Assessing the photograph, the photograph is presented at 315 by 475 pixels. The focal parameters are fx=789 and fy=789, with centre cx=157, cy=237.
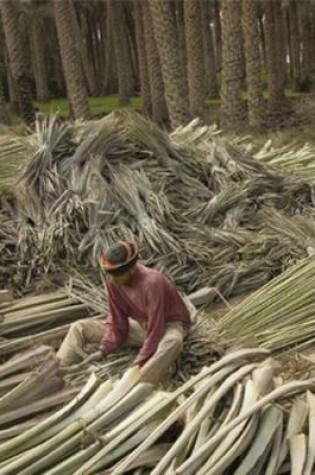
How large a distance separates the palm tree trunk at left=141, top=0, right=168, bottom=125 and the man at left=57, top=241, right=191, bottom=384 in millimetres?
13281

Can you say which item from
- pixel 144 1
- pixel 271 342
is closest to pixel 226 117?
pixel 144 1

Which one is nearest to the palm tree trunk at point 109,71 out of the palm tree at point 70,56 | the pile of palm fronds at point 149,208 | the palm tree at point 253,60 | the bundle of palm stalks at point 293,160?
the palm tree at point 70,56

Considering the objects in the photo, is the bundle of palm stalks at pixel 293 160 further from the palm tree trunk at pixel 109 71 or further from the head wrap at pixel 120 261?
the palm tree trunk at pixel 109 71

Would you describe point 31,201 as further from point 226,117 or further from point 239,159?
point 226,117

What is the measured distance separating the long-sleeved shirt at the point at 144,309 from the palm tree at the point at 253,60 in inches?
432

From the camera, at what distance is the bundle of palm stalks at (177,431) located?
10.9ft

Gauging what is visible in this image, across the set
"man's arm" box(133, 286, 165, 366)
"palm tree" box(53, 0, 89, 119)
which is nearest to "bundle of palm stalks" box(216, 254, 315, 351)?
"man's arm" box(133, 286, 165, 366)

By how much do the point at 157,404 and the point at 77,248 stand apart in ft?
11.8

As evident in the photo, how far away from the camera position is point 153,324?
17.1 ft

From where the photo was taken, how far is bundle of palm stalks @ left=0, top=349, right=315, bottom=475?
3311 mm

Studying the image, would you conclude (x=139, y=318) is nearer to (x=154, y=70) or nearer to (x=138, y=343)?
(x=138, y=343)

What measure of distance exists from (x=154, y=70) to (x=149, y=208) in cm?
1140

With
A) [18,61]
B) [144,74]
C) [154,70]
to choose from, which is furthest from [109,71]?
[18,61]

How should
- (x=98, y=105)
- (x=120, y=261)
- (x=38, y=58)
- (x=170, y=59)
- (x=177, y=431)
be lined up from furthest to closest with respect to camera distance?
(x=38, y=58)
(x=98, y=105)
(x=170, y=59)
(x=120, y=261)
(x=177, y=431)
